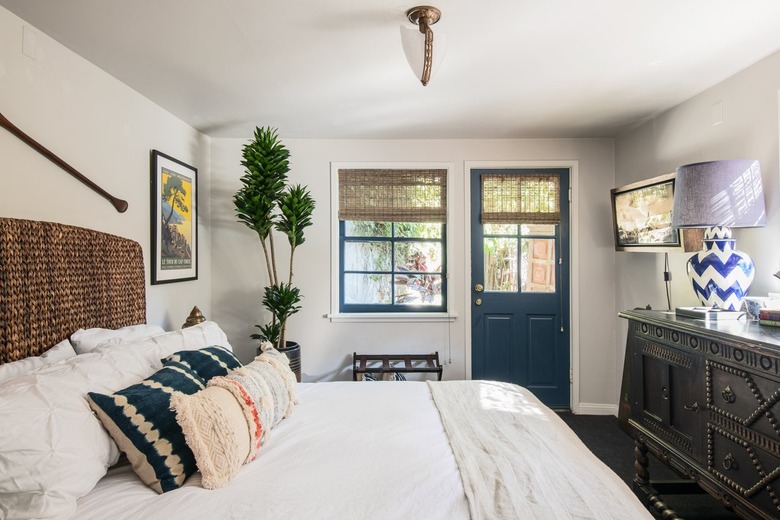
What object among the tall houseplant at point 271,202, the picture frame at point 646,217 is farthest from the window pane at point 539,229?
the tall houseplant at point 271,202

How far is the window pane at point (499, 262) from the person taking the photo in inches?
143

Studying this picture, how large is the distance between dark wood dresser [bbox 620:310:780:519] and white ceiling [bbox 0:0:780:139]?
137 centimetres

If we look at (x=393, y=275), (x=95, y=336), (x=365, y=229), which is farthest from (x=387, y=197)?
(x=95, y=336)

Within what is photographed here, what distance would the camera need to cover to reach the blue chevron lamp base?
6.33ft

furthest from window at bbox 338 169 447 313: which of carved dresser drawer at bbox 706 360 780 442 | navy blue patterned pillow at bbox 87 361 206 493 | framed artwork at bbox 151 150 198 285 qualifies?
navy blue patterned pillow at bbox 87 361 206 493

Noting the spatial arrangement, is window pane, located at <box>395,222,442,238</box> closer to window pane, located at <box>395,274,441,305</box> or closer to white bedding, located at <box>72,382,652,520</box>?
window pane, located at <box>395,274,441,305</box>

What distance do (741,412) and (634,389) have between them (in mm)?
710

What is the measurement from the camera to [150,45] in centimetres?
199

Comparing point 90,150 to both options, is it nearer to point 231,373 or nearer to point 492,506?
point 231,373

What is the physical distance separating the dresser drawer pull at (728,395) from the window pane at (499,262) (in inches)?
78.8

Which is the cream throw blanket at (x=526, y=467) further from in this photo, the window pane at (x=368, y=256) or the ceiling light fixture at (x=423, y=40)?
the window pane at (x=368, y=256)

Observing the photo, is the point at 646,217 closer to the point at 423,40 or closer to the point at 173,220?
the point at 423,40

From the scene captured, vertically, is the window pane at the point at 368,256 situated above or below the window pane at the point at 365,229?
below

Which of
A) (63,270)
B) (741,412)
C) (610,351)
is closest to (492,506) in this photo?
(741,412)
